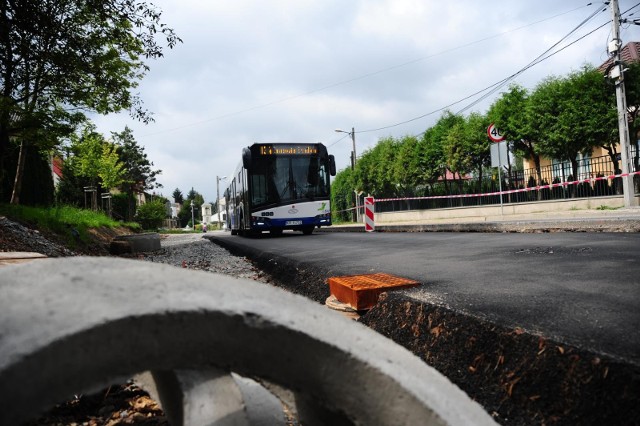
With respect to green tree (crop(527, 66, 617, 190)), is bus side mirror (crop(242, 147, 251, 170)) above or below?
below

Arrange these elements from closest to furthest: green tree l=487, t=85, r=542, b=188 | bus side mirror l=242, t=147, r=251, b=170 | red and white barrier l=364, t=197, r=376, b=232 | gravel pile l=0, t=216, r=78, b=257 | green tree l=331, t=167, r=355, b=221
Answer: gravel pile l=0, t=216, r=78, b=257, bus side mirror l=242, t=147, r=251, b=170, red and white barrier l=364, t=197, r=376, b=232, green tree l=487, t=85, r=542, b=188, green tree l=331, t=167, r=355, b=221

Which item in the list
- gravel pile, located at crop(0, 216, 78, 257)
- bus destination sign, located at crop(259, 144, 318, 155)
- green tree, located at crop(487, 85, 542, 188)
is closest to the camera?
gravel pile, located at crop(0, 216, 78, 257)

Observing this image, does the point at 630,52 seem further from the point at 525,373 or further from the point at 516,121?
the point at 525,373

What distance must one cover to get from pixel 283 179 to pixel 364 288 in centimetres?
1298

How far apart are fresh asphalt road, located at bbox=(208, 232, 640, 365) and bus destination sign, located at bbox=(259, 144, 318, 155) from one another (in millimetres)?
10258

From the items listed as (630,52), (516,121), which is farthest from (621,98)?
(630,52)

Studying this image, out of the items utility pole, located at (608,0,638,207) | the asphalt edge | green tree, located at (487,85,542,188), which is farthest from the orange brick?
green tree, located at (487,85,542,188)

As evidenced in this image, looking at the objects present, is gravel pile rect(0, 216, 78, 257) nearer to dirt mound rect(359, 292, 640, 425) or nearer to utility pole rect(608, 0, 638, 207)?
dirt mound rect(359, 292, 640, 425)

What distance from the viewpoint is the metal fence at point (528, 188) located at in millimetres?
19734

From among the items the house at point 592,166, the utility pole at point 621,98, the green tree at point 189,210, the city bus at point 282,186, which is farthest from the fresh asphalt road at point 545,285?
the green tree at point 189,210

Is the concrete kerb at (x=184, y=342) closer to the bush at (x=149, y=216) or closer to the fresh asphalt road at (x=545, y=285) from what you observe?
the fresh asphalt road at (x=545, y=285)

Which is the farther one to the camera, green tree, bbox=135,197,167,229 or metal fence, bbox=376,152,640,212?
green tree, bbox=135,197,167,229

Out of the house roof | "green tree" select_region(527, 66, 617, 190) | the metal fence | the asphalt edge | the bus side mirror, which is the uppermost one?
the house roof

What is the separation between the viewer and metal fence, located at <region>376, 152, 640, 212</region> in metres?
19.7
